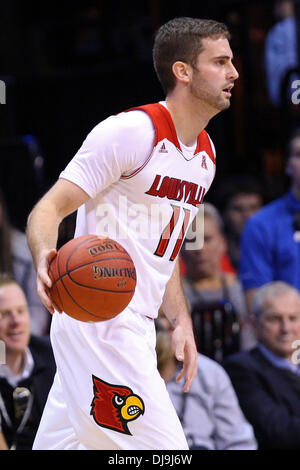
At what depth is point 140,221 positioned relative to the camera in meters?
3.34

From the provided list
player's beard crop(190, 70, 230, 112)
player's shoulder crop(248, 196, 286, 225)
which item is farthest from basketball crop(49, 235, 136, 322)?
player's shoulder crop(248, 196, 286, 225)

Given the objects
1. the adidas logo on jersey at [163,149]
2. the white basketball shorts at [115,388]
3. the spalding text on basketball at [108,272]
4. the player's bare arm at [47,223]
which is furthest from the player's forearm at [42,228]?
the adidas logo on jersey at [163,149]

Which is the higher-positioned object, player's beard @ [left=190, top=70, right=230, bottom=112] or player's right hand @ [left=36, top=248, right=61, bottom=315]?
player's beard @ [left=190, top=70, right=230, bottom=112]

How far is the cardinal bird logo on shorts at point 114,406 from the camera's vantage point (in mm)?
3129

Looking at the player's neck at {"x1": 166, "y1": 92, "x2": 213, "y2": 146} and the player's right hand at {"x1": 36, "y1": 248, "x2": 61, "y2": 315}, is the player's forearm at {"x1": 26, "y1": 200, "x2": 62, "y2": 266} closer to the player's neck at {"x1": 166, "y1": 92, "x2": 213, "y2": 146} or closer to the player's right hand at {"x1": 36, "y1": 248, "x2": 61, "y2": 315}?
the player's right hand at {"x1": 36, "y1": 248, "x2": 61, "y2": 315}

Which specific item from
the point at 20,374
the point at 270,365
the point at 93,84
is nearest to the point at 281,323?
the point at 270,365

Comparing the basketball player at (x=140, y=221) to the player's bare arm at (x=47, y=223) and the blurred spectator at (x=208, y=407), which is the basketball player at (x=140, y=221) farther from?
the blurred spectator at (x=208, y=407)

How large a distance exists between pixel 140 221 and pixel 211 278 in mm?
2468

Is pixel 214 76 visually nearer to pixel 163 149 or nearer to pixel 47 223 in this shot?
pixel 163 149

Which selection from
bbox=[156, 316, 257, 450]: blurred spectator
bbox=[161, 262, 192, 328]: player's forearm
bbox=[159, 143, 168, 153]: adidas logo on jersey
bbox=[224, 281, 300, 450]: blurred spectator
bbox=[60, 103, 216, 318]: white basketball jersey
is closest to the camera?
bbox=[60, 103, 216, 318]: white basketball jersey

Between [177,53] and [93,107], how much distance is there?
4148 mm

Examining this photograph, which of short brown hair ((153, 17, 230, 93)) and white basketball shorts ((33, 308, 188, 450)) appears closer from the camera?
white basketball shorts ((33, 308, 188, 450))

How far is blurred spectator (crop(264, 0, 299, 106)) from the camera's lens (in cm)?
661

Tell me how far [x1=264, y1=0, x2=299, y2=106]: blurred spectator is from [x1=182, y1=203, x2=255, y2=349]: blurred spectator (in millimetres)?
1465
